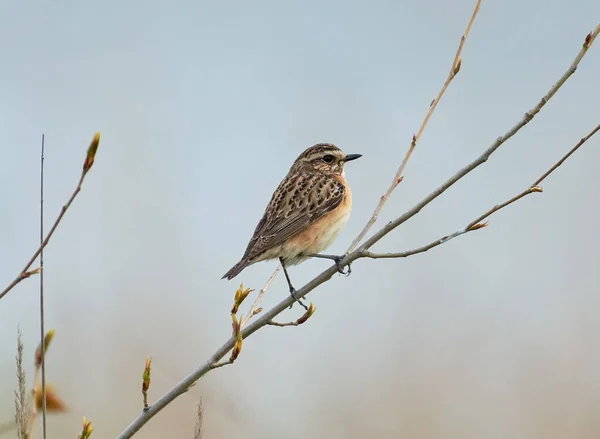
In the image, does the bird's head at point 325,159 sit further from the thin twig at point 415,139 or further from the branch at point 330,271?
the branch at point 330,271

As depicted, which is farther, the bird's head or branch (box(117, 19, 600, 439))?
the bird's head

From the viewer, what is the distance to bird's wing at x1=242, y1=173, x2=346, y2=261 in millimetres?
5895

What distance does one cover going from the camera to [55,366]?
7406 mm

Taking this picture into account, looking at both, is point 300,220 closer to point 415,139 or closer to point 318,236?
point 318,236

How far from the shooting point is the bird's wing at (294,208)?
5.89 meters

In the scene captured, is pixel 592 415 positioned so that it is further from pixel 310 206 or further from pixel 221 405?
pixel 221 405

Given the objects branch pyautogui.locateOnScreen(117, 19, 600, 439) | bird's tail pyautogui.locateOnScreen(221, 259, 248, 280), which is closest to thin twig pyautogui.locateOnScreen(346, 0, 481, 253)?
branch pyautogui.locateOnScreen(117, 19, 600, 439)

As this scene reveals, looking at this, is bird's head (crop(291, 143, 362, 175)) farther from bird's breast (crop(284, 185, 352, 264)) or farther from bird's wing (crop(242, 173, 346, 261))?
bird's breast (crop(284, 185, 352, 264))

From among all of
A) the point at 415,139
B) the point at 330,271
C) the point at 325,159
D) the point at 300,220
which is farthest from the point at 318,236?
the point at 330,271

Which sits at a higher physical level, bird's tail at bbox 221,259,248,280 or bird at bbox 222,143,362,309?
bird at bbox 222,143,362,309

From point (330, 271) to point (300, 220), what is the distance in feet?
7.33

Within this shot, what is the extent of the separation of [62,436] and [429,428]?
3021 millimetres

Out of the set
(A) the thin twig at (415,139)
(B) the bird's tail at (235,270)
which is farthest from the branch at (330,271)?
(B) the bird's tail at (235,270)

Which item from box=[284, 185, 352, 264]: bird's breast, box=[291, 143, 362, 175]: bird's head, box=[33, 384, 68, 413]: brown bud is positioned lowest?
box=[33, 384, 68, 413]: brown bud
